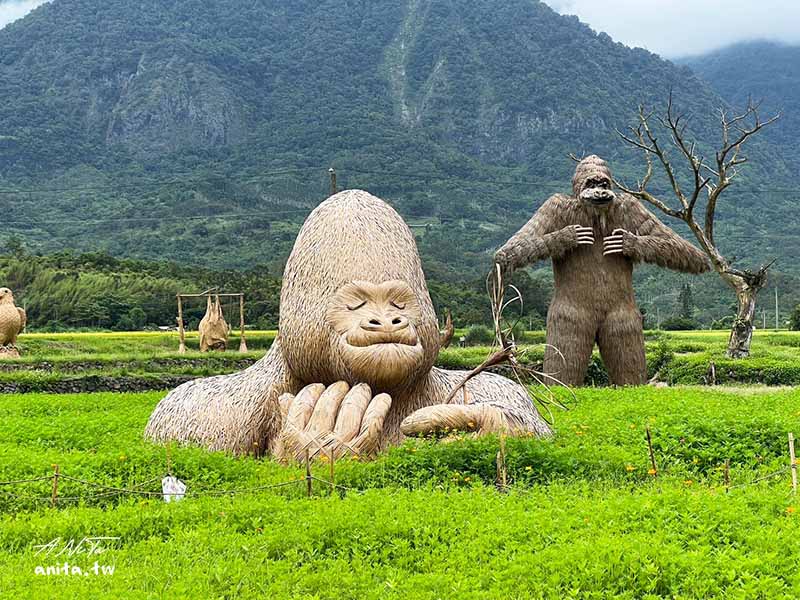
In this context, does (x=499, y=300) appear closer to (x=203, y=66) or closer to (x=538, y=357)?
(x=538, y=357)

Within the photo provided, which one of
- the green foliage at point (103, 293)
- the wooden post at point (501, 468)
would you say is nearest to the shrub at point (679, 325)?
the green foliage at point (103, 293)

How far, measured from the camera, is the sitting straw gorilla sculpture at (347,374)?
6.00 meters

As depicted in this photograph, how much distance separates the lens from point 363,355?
20.0 ft

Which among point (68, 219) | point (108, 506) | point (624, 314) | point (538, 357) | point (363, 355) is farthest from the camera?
point (68, 219)

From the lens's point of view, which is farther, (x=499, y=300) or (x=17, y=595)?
(x=499, y=300)

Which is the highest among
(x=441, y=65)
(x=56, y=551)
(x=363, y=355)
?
(x=441, y=65)

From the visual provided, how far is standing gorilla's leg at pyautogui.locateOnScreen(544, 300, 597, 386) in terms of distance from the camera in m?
9.58

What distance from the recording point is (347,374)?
20.4 ft

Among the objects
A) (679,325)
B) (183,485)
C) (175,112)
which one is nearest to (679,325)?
(679,325)

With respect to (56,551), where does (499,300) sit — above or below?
above

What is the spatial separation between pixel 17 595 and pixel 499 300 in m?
3.79

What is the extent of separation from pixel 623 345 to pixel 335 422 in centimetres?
461

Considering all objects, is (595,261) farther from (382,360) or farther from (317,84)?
(317,84)

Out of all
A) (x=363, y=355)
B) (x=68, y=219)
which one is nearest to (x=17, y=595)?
(x=363, y=355)
